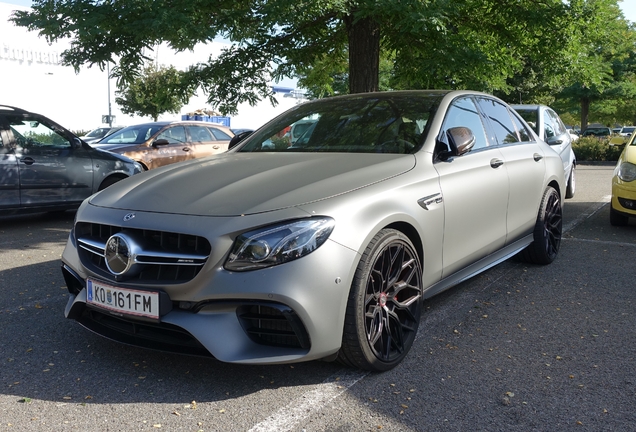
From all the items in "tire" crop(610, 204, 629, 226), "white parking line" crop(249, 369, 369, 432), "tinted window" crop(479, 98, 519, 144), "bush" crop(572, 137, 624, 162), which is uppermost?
"tinted window" crop(479, 98, 519, 144)

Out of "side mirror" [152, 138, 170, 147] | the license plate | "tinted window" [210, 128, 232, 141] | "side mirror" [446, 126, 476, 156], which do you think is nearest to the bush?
"tinted window" [210, 128, 232, 141]

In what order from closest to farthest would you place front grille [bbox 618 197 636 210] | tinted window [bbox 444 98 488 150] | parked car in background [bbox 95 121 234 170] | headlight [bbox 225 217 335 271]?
headlight [bbox 225 217 335 271] → tinted window [bbox 444 98 488 150] → front grille [bbox 618 197 636 210] → parked car in background [bbox 95 121 234 170]

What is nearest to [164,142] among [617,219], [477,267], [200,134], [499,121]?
[200,134]

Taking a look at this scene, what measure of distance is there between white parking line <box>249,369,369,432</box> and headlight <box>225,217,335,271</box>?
0.68 m

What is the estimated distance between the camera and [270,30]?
31.7 ft

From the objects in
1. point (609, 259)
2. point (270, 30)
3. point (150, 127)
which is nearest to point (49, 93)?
point (150, 127)

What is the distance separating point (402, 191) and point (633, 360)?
161 centimetres

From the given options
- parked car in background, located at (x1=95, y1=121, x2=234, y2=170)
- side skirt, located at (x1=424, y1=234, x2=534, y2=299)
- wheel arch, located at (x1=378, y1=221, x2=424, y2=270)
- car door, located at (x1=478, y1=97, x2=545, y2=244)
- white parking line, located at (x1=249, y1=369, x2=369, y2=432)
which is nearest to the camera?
white parking line, located at (x1=249, y1=369, x2=369, y2=432)

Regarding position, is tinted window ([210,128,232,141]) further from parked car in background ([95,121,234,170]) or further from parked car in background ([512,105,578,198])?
parked car in background ([512,105,578,198])

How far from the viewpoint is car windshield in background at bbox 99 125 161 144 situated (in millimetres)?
12398

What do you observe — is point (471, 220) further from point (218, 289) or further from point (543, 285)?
point (218, 289)

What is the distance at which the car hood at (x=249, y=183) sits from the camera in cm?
318

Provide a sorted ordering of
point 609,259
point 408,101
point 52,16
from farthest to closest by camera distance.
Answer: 1. point 52,16
2. point 609,259
3. point 408,101

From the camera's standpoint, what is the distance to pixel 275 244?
2939mm
